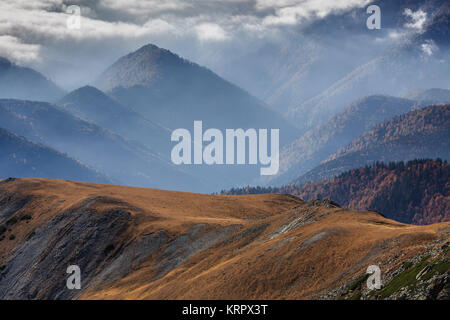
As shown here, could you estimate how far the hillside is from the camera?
2805 inches

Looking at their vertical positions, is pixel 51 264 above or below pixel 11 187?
below

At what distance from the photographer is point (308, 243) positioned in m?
80.9

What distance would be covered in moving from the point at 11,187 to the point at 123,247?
5524 centimetres

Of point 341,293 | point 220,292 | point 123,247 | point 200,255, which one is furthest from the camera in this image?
point 123,247

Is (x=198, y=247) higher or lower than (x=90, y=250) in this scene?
higher

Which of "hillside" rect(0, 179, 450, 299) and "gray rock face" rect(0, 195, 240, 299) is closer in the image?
"hillside" rect(0, 179, 450, 299)

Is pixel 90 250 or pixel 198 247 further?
pixel 90 250

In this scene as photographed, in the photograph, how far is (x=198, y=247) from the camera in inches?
4134

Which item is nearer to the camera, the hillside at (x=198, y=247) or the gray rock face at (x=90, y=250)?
the hillside at (x=198, y=247)

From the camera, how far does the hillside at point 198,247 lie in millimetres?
71250

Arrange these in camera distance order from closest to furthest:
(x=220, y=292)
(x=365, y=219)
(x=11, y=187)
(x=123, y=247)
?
(x=220, y=292) < (x=365, y=219) < (x=123, y=247) < (x=11, y=187)
